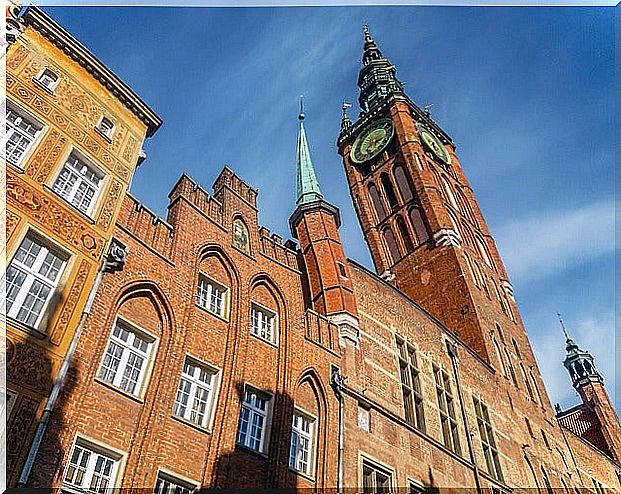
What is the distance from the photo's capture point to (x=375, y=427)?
1428cm

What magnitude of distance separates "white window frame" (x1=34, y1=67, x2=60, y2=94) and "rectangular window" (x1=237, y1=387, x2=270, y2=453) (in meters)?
7.61

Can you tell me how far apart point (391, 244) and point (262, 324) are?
71.2ft

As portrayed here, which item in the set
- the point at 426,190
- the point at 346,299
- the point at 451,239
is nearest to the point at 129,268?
the point at 346,299

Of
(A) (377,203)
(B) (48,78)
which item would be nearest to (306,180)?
(B) (48,78)

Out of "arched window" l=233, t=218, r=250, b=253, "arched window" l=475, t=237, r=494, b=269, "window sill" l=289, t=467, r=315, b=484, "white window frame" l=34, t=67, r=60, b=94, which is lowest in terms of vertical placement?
"window sill" l=289, t=467, r=315, b=484

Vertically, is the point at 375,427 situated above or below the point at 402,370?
below

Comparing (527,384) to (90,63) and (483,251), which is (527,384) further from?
(90,63)

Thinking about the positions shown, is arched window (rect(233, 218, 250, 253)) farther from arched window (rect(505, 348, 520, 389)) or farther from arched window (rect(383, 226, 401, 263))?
arched window (rect(383, 226, 401, 263))

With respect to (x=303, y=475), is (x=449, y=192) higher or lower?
higher

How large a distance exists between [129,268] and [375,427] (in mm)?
7105

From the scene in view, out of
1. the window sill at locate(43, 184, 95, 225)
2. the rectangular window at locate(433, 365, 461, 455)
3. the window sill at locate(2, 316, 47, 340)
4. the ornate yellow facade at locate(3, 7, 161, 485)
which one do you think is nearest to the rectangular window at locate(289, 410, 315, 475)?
the ornate yellow facade at locate(3, 7, 161, 485)

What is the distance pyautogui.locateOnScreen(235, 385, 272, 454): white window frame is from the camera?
11539 millimetres

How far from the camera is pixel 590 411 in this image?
4022 centimetres

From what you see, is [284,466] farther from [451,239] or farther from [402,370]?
[451,239]
